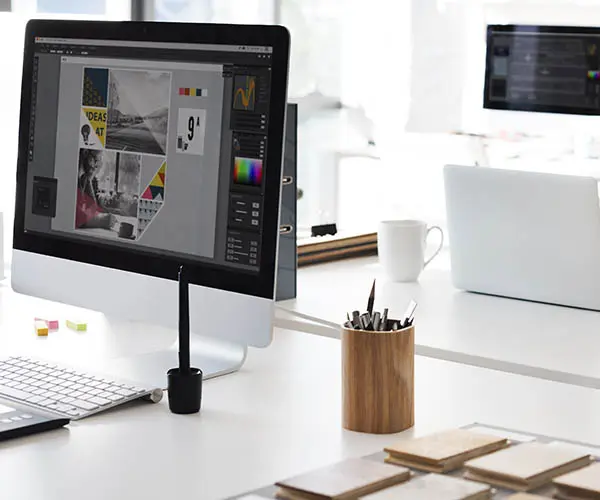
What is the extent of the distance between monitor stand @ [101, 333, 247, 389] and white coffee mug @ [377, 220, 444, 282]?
0.82 meters

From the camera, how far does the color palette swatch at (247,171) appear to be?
142cm

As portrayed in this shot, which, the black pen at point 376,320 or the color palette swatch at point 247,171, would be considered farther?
the color palette swatch at point 247,171

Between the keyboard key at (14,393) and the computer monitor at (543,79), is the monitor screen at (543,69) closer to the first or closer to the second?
the computer monitor at (543,79)

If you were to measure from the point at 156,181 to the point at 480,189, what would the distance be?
96 centimetres

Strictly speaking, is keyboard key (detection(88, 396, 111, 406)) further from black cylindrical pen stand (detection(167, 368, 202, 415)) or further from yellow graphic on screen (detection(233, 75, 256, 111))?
yellow graphic on screen (detection(233, 75, 256, 111))

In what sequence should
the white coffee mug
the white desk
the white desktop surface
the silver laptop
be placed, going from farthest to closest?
the white coffee mug, the silver laptop, the white desk, the white desktop surface

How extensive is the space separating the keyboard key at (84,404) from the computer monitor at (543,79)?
12.2ft

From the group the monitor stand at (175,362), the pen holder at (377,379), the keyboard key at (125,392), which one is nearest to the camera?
the pen holder at (377,379)

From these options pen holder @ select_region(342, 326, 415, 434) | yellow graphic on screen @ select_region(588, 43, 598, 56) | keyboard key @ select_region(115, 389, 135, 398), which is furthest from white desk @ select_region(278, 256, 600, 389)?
yellow graphic on screen @ select_region(588, 43, 598, 56)

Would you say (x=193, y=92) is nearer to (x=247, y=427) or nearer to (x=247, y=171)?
(x=247, y=171)

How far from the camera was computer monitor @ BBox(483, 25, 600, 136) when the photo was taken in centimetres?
477

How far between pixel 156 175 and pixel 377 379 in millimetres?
441

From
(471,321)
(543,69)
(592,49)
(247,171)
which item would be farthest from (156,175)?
(543,69)

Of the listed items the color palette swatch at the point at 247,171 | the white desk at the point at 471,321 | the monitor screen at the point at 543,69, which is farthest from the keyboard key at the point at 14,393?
the monitor screen at the point at 543,69
